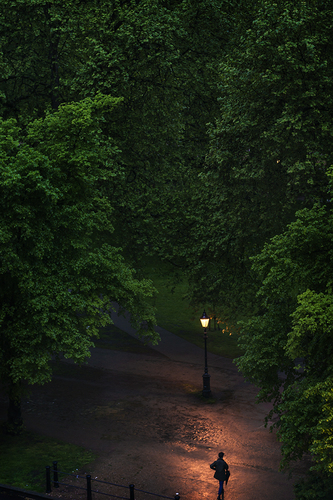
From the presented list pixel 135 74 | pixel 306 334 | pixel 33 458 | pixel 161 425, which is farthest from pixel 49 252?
pixel 135 74

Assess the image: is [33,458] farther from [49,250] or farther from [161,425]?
[49,250]

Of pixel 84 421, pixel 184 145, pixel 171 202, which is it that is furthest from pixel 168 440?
pixel 184 145

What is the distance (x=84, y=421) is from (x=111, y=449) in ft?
7.51

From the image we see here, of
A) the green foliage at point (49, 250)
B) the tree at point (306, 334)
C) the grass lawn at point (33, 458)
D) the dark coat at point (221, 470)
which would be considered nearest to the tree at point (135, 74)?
the green foliage at point (49, 250)

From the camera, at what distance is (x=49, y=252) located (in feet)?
49.3

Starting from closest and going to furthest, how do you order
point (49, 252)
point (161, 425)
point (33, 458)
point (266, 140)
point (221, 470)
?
point (221, 470) → point (49, 252) → point (33, 458) → point (266, 140) → point (161, 425)

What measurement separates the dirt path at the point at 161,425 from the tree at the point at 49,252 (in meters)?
3.25

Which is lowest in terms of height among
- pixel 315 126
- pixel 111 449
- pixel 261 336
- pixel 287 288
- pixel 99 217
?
pixel 111 449

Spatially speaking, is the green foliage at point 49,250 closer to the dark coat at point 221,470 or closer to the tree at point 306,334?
the dark coat at point 221,470

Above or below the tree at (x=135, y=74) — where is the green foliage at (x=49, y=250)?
below

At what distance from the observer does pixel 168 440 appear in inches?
663

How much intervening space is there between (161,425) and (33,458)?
4333mm

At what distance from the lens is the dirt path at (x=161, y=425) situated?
1453 cm

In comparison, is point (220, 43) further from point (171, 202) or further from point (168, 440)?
point (168, 440)
